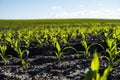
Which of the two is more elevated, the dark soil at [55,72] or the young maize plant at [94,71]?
the young maize plant at [94,71]

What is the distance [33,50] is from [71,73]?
3704mm

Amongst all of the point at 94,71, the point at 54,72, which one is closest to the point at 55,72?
the point at 54,72

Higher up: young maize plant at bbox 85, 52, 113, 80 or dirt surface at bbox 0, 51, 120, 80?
young maize plant at bbox 85, 52, 113, 80

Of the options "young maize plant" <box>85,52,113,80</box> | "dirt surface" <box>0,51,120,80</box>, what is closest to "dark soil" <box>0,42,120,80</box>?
"dirt surface" <box>0,51,120,80</box>

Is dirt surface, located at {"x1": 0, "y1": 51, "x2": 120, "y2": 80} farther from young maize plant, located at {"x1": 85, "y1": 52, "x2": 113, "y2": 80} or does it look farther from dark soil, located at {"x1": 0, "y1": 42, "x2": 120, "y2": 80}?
young maize plant, located at {"x1": 85, "y1": 52, "x2": 113, "y2": 80}

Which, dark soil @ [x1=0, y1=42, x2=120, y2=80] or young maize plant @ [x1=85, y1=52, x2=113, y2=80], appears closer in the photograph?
young maize plant @ [x1=85, y1=52, x2=113, y2=80]

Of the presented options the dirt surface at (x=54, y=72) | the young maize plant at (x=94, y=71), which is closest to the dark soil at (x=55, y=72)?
the dirt surface at (x=54, y=72)

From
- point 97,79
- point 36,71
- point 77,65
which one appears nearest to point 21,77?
point 36,71

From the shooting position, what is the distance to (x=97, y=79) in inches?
81.0

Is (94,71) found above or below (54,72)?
above

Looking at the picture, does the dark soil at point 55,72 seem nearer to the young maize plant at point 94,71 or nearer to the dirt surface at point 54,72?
the dirt surface at point 54,72

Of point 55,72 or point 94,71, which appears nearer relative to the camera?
point 94,71

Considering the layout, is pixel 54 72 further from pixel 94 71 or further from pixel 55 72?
pixel 94 71

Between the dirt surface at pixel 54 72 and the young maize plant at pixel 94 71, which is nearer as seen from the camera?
the young maize plant at pixel 94 71
